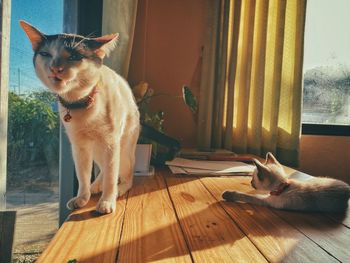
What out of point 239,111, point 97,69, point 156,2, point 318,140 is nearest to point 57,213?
point 97,69

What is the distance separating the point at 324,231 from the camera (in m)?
0.68

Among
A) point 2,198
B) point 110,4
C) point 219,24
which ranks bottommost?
point 2,198

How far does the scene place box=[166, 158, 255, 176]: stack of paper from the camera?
1234 millimetres

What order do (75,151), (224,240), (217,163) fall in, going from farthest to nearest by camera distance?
(217,163) → (75,151) → (224,240)

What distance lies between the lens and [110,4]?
4.05ft

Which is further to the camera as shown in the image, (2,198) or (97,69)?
(2,198)

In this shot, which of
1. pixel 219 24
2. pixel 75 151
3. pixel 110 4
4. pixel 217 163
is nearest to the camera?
pixel 75 151

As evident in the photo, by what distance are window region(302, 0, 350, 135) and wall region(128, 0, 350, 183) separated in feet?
0.43

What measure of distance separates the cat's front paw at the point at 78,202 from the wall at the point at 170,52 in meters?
1.20

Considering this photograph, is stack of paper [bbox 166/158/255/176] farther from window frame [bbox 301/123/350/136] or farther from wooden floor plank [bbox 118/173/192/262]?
window frame [bbox 301/123/350/136]

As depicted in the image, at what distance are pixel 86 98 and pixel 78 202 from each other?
0.27m

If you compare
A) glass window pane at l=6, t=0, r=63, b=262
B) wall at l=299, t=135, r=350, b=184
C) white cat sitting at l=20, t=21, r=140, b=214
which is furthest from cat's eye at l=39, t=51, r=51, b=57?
wall at l=299, t=135, r=350, b=184

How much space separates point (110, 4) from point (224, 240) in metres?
1.03

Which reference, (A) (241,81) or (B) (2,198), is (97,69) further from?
(A) (241,81)
